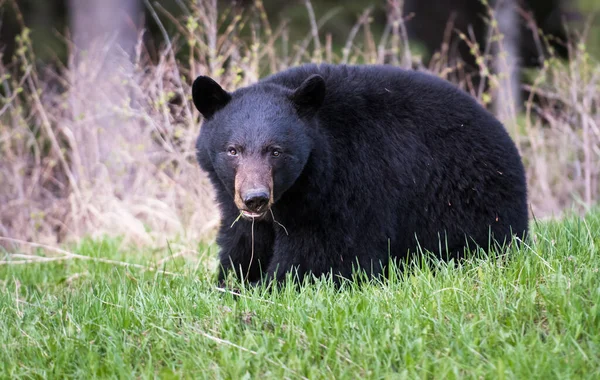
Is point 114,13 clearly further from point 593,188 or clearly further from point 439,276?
point 439,276

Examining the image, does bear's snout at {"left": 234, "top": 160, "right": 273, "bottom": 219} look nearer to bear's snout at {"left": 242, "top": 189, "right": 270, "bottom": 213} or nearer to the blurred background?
bear's snout at {"left": 242, "top": 189, "right": 270, "bottom": 213}

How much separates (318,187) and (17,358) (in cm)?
189

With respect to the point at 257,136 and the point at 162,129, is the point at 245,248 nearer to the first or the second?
the point at 257,136

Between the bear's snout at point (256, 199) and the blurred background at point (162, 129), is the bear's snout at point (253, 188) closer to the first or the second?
the bear's snout at point (256, 199)

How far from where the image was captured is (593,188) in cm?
812

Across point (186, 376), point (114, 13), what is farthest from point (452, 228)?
point (114, 13)

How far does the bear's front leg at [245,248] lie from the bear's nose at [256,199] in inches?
21.2

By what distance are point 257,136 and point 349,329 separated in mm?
1326

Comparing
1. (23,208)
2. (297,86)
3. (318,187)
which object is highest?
(297,86)

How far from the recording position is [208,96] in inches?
174

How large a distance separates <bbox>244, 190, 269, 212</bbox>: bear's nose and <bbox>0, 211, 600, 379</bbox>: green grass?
1.53 ft

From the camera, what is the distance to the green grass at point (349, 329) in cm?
307

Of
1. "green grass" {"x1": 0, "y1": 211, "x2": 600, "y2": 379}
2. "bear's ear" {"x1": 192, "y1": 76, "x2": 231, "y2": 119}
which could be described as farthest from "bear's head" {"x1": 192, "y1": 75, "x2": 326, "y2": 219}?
"green grass" {"x1": 0, "y1": 211, "x2": 600, "y2": 379}

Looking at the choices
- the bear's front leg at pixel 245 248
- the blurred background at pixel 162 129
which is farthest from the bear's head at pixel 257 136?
the blurred background at pixel 162 129
